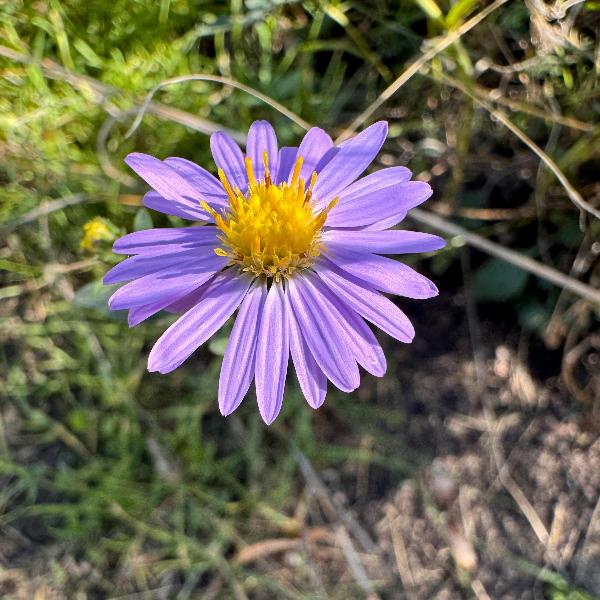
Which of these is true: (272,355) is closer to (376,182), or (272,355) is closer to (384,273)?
(384,273)

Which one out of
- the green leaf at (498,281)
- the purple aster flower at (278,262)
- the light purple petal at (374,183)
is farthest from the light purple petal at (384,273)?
the green leaf at (498,281)

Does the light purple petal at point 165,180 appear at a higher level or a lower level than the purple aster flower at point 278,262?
higher

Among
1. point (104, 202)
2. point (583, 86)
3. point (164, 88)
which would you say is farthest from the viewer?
point (104, 202)

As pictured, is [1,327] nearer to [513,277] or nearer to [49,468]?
[49,468]

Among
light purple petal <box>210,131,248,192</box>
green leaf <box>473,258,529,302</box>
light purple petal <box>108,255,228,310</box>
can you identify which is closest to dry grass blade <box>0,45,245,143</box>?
light purple petal <box>210,131,248,192</box>

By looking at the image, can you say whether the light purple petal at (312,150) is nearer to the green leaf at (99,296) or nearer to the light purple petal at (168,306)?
the light purple petal at (168,306)

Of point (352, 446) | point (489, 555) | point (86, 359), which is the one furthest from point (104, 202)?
point (489, 555)

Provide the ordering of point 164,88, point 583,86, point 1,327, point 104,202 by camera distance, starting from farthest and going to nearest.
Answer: point 1,327, point 104,202, point 164,88, point 583,86
